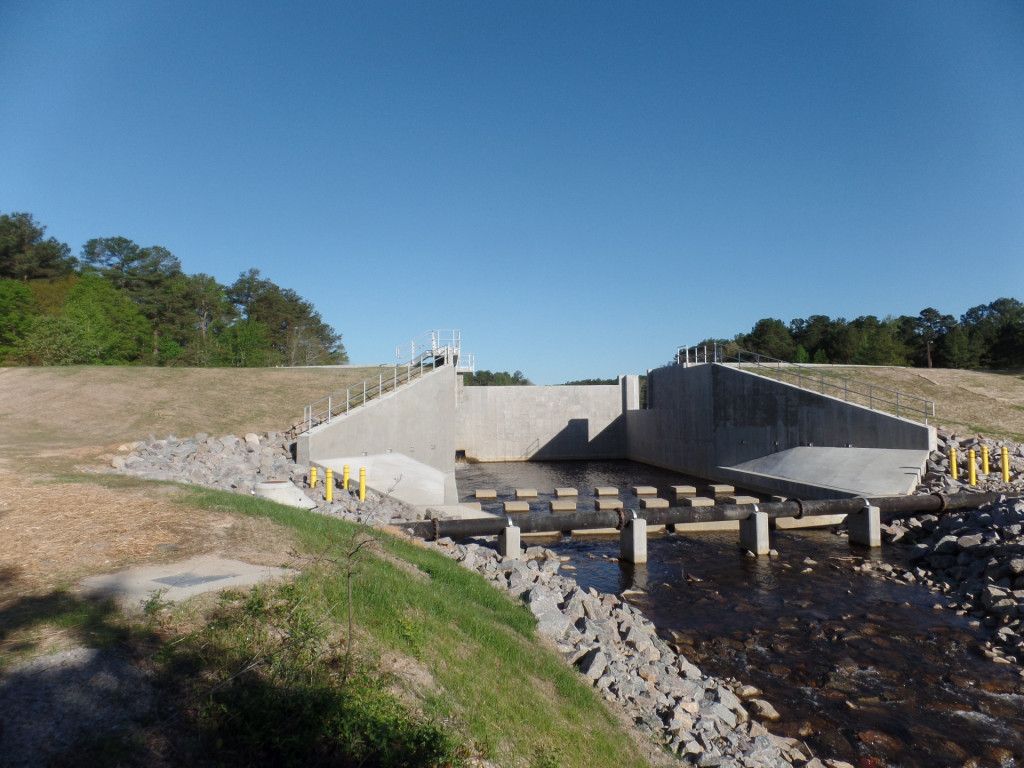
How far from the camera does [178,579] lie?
5.33 m

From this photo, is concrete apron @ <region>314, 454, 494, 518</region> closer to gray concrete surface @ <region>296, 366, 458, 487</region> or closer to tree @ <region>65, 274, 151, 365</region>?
gray concrete surface @ <region>296, 366, 458, 487</region>

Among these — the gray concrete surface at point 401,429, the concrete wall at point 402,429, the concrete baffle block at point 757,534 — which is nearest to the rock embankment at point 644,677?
the concrete baffle block at point 757,534

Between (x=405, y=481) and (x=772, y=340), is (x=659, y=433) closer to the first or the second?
(x=405, y=481)

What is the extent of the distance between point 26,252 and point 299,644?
64.6 m

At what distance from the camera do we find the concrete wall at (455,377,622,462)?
43.3 meters

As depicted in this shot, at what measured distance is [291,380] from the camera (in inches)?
1190

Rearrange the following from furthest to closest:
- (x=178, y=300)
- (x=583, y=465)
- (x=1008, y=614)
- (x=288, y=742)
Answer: (x=178, y=300)
(x=583, y=465)
(x=1008, y=614)
(x=288, y=742)

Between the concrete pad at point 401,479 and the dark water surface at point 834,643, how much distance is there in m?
4.25

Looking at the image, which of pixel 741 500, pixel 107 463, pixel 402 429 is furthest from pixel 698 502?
pixel 107 463

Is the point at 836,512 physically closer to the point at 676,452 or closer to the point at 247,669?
the point at 247,669

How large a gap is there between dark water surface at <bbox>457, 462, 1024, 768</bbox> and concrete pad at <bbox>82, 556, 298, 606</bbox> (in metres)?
6.09

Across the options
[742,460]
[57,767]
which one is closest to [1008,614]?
[57,767]

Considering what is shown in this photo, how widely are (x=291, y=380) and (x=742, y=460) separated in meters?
21.9

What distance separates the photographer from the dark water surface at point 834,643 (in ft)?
23.1
